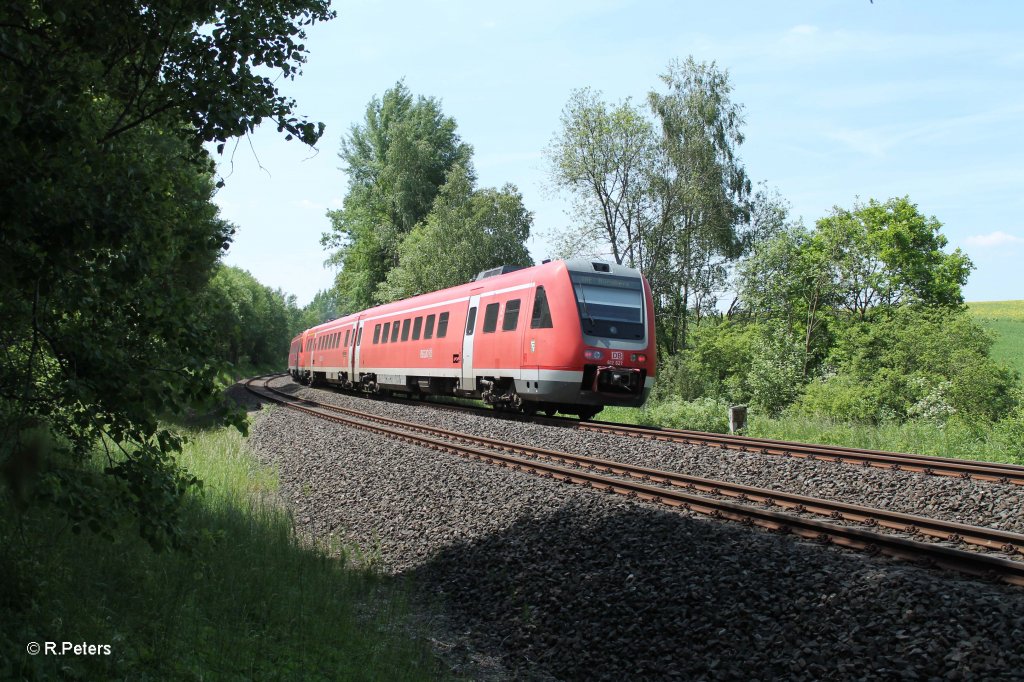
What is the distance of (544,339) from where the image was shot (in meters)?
14.7

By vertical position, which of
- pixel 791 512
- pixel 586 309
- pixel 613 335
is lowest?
pixel 791 512

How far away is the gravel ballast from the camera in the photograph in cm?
449

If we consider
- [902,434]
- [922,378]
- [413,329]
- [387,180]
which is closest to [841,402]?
[922,378]

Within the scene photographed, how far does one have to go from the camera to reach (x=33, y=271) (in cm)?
368

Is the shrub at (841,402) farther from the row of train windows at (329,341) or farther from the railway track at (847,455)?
the row of train windows at (329,341)

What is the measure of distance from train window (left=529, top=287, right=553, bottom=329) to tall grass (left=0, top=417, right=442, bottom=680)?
7.81 metres

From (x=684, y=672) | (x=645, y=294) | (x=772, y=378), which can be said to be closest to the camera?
(x=684, y=672)

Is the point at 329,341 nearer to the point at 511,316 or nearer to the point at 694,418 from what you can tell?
the point at 511,316

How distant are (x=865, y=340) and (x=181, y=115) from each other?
22.9 meters

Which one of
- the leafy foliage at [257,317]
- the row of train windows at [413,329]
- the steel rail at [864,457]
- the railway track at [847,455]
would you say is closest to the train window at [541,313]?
the railway track at [847,455]

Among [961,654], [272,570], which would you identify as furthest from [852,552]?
[272,570]

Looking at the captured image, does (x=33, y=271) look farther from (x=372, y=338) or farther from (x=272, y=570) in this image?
(x=372, y=338)

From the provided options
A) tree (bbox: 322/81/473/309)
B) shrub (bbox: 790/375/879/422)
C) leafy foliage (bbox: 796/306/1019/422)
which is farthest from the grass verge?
tree (bbox: 322/81/473/309)

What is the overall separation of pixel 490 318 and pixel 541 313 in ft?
6.97
